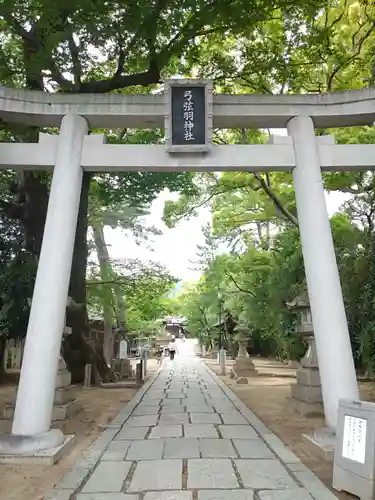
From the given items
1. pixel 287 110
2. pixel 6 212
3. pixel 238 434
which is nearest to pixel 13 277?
pixel 6 212

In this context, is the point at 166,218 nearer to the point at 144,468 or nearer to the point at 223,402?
the point at 223,402

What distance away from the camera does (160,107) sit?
6852 millimetres

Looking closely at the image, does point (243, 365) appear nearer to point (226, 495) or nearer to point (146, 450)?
point (146, 450)

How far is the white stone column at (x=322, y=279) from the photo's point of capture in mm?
5750

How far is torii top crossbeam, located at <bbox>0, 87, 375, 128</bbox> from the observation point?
6699 mm

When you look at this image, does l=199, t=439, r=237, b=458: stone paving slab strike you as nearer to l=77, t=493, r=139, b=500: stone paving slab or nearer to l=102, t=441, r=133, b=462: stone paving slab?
l=102, t=441, r=133, b=462: stone paving slab

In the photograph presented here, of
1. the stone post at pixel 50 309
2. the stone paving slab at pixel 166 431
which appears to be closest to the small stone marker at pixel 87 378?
the stone paving slab at pixel 166 431

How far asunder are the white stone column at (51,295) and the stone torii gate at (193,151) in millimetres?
16

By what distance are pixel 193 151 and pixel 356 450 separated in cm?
442

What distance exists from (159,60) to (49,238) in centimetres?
580

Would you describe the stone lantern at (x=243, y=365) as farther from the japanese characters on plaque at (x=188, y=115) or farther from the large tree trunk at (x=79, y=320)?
the japanese characters on plaque at (x=188, y=115)

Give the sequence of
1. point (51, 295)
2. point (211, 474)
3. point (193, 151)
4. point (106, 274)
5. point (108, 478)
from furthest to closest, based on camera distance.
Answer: point (106, 274) → point (193, 151) → point (51, 295) → point (211, 474) → point (108, 478)

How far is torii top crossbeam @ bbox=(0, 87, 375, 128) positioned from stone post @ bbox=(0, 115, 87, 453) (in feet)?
0.99

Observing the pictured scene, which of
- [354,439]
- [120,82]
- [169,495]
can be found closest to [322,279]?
[354,439]
